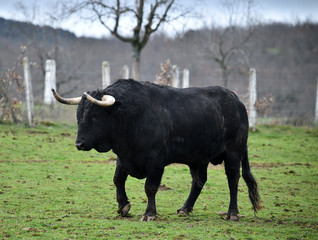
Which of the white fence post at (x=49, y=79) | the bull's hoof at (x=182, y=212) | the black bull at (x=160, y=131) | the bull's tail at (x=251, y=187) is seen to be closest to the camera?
the black bull at (x=160, y=131)

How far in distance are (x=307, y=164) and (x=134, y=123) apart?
8.10 m

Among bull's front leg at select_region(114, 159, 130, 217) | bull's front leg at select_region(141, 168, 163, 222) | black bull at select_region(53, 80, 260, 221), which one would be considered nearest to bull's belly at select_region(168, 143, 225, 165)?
black bull at select_region(53, 80, 260, 221)

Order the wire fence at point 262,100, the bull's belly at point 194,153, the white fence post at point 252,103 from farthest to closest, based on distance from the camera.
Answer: the white fence post at point 252,103, the wire fence at point 262,100, the bull's belly at point 194,153

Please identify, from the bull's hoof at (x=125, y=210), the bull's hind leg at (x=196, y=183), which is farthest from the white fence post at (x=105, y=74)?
the bull's hoof at (x=125, y=210)

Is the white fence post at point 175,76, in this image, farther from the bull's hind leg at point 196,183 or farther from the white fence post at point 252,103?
the bull's hind leg at point 196,183

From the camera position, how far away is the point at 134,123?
7.99m

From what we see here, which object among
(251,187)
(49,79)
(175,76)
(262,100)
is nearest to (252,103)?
(262,100)

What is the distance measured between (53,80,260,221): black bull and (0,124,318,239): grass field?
519 millimetres

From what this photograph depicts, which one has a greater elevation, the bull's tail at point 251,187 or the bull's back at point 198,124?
the bull's back at point 198,124

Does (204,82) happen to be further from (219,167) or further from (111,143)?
(111,143)

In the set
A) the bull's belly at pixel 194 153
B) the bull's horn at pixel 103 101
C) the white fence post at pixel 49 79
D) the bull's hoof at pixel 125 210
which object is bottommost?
the bull's hoof at pixel 125 210

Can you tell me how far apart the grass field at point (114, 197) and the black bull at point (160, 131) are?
519 millimetres

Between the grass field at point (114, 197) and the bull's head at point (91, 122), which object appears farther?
the bull's head at point (91, 122)

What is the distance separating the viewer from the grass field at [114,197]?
7211 millimetres
